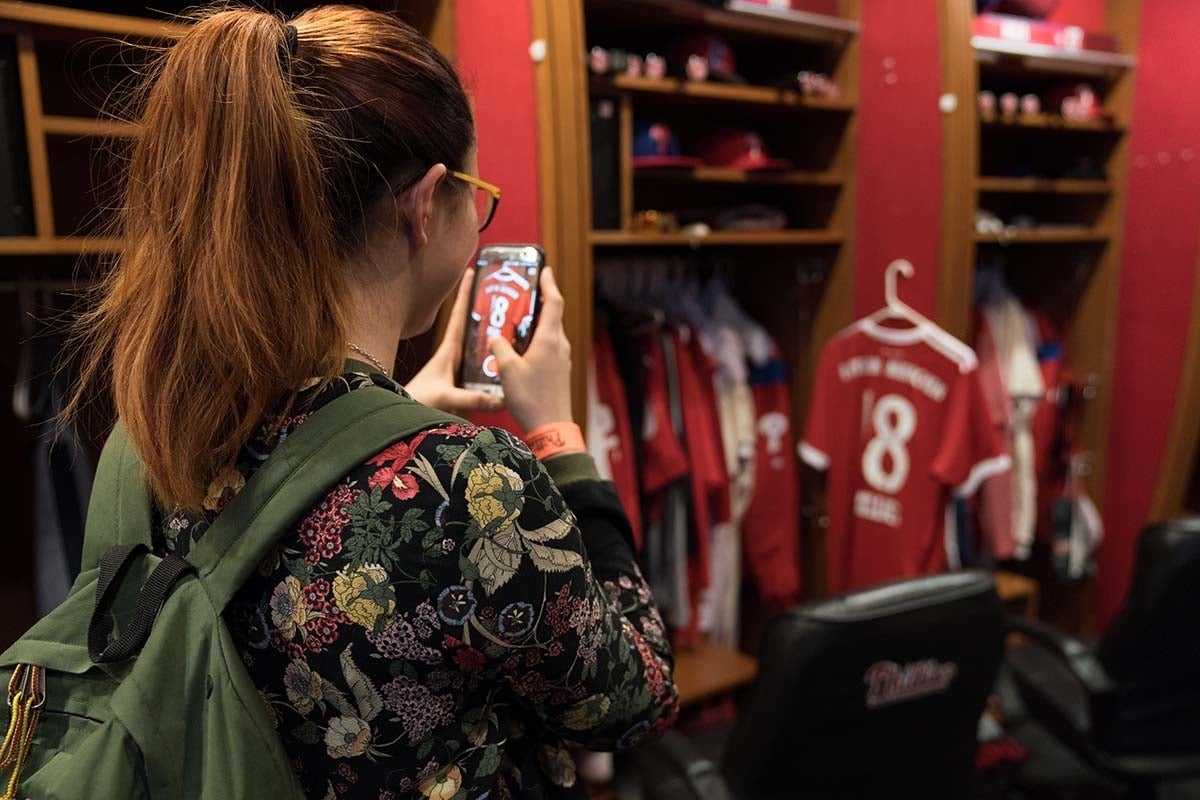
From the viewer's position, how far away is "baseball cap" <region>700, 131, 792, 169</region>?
2.20 metres

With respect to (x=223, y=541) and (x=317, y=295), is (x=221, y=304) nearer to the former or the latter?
(x=317, y=295)

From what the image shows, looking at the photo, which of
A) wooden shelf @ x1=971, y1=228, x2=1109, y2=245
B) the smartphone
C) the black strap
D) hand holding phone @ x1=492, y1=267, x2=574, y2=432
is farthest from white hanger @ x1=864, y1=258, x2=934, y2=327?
the black strap

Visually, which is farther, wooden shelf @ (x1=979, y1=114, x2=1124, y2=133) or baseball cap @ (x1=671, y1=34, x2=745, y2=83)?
wooden shelf @ (x1=979, y1=114, x2=1124, y2=133)

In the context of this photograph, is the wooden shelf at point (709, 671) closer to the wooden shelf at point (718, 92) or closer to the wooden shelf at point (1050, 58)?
the wooden shelf at point (718, 92)

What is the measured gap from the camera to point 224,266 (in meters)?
0.66

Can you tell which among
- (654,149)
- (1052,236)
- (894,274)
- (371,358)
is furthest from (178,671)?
(1052,236)

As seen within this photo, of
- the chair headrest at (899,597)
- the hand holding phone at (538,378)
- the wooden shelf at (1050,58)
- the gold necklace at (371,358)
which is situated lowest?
the chair headrest at (899,597)

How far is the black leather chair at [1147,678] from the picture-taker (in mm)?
1730

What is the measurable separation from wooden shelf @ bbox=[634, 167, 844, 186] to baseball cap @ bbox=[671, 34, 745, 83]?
214mm

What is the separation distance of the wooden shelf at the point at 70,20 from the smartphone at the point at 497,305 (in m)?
0.65

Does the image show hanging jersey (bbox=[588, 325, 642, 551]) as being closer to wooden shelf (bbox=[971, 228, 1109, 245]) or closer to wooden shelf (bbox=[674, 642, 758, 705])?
wooden shelf (bbox=[674, 642, 758, 705])

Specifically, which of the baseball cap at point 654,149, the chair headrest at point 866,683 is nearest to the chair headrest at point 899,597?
the chair headrest at point 866,683

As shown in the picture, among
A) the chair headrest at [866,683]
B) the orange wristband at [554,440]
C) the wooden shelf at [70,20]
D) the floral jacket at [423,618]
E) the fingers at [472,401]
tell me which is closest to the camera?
the floral jacket at [423,618]

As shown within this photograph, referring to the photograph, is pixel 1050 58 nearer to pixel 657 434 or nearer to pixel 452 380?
pixel 657 434
